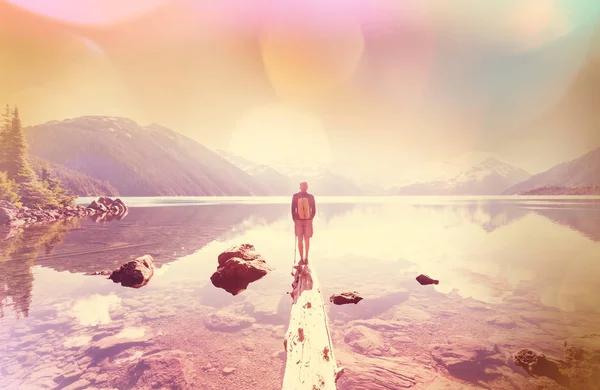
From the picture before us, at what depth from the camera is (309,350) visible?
6848mm

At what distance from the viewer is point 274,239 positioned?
101 ft

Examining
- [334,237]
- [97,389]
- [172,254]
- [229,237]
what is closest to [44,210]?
[229,237]

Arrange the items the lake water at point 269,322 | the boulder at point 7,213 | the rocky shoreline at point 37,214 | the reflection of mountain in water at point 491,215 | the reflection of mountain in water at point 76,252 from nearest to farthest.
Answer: the lake water at point 269,322
the reflection of mountain in water at point 76,252
the boulder at point 7,213
the rocky shoreline at point 37,214
the reflection of mountain in water at point 491,215

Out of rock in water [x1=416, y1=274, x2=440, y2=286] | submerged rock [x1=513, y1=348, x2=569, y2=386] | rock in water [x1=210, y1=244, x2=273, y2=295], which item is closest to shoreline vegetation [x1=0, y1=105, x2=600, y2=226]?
rock in water [x1=210, y1=244, x2=273, y2=295]

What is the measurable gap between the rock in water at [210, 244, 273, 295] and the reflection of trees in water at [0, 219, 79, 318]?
24.7ft

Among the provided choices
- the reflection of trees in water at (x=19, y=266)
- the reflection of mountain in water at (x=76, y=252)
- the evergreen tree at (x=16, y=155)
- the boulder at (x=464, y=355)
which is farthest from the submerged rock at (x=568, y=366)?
the evergreen tree at (x=16, y=155)

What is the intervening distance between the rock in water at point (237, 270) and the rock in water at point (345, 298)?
4.67 meters

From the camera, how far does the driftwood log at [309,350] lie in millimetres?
5828

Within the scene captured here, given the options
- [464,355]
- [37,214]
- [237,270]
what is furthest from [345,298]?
[37,214]

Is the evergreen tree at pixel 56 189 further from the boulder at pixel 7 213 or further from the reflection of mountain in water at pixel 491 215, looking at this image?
the reflection of mountain in water at pixel 491 215

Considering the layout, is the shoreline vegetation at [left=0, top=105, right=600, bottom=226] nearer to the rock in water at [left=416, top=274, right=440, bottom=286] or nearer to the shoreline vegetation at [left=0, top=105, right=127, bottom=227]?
the shoreline vegetation at [left=0, top=105, right=127, bottom=227]

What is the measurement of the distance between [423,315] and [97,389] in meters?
10.3

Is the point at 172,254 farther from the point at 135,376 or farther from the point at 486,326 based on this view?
the point at 486,326

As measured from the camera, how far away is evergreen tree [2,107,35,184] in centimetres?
5738
